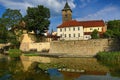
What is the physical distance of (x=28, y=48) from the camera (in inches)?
2477

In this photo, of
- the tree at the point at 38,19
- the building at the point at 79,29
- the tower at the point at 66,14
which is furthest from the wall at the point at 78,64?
the tower at the point at 66,14

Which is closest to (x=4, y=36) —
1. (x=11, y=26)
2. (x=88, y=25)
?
(x=11, y=26)

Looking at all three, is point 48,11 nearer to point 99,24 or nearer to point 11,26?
point 11,26

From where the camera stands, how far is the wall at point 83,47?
46.6m

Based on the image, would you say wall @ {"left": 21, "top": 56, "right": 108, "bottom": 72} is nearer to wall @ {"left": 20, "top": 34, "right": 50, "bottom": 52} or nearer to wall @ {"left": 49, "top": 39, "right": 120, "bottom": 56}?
wall @ {"left": 49, "top": 39, "right": 120, "bottom": 56}

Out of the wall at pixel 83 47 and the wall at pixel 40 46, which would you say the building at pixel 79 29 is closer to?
the wall at pixel 40 46

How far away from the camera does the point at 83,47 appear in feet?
164

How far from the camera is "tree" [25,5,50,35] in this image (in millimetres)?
63156

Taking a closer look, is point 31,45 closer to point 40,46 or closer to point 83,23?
point 40,46

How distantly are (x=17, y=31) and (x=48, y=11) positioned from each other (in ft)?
34.4

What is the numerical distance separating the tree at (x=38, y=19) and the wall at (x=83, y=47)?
996 cm

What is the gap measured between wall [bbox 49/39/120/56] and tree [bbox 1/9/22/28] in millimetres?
13172

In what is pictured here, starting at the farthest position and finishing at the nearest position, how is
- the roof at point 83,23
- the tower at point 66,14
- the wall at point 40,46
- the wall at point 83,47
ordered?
the tower at point 66,14, the roof at point 83,23, the wall at point 40,46, the wall at point 83,47

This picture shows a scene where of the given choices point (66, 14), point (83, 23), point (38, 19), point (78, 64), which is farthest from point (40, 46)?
point (78, 64)
